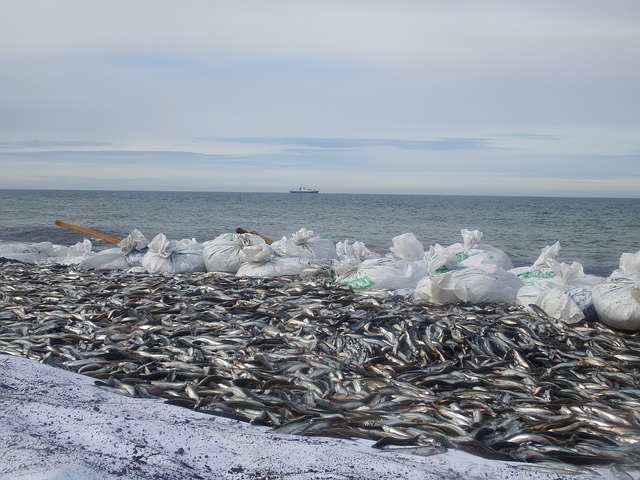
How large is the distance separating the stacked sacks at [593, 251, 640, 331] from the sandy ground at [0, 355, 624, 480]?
3853 millimetres

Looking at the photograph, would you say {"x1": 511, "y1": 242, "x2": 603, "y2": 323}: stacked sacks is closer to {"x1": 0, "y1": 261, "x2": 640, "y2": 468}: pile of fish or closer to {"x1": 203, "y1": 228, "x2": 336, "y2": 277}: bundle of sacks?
{"x1": 0, "y1": 261, "x2": 640, "y2": 468}: pile of fish

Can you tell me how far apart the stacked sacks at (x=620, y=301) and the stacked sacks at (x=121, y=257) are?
854 cm

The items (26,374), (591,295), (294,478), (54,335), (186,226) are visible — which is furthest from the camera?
(186,226)

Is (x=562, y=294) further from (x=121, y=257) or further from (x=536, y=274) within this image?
(x=121, y=257)

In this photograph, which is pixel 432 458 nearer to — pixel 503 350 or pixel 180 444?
pixel 180 444

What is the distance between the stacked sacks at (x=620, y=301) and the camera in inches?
277

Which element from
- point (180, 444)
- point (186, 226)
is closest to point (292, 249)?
point (180, 444)

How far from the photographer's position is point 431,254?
1023cm

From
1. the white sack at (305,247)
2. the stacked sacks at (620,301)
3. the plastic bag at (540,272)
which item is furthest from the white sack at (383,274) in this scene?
the stacked sacks at (620,301)

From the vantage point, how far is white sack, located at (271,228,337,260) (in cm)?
1178

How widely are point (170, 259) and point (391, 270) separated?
4.40 m

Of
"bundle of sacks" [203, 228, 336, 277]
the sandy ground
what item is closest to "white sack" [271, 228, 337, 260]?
"bundle of sacks" [203, 228, 336, 277]

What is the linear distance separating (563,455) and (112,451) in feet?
8.48

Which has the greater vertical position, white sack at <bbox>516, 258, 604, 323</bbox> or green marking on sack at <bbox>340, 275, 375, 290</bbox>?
white sack at <bbox>516, 258, 604, 323</bbox>
